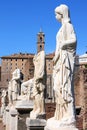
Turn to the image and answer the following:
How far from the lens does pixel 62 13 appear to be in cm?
620

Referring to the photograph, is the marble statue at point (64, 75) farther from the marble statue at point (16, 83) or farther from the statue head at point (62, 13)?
the marble statue at point (16, 83)

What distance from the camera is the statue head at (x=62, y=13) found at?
6148 millimetres

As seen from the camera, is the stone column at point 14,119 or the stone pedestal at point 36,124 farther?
the stone column at point 14,119

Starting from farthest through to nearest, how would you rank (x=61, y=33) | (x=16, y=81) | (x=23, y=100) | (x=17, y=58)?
(x=17, y=58) < (x=16, y=81) < (x=23, y=100) < (x=61, y=33)

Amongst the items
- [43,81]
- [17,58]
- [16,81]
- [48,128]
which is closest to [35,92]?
[43,81]

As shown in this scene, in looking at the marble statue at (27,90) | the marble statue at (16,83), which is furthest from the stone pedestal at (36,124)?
the marble statue at (16,83)

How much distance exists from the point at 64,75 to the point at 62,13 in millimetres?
1165

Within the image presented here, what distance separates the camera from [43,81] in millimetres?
7578

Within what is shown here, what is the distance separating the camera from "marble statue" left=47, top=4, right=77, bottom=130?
5.62 metres

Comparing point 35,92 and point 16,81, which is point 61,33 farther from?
point 16,81

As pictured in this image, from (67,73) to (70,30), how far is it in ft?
2.61

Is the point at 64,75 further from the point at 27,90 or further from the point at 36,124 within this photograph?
the point at 27,90

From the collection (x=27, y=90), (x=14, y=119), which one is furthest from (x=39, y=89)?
(x=14, y=119)

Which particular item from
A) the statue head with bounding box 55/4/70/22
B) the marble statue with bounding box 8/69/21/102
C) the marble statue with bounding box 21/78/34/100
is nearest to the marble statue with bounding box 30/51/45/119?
the statue head with bounding box 55/4/70/22
